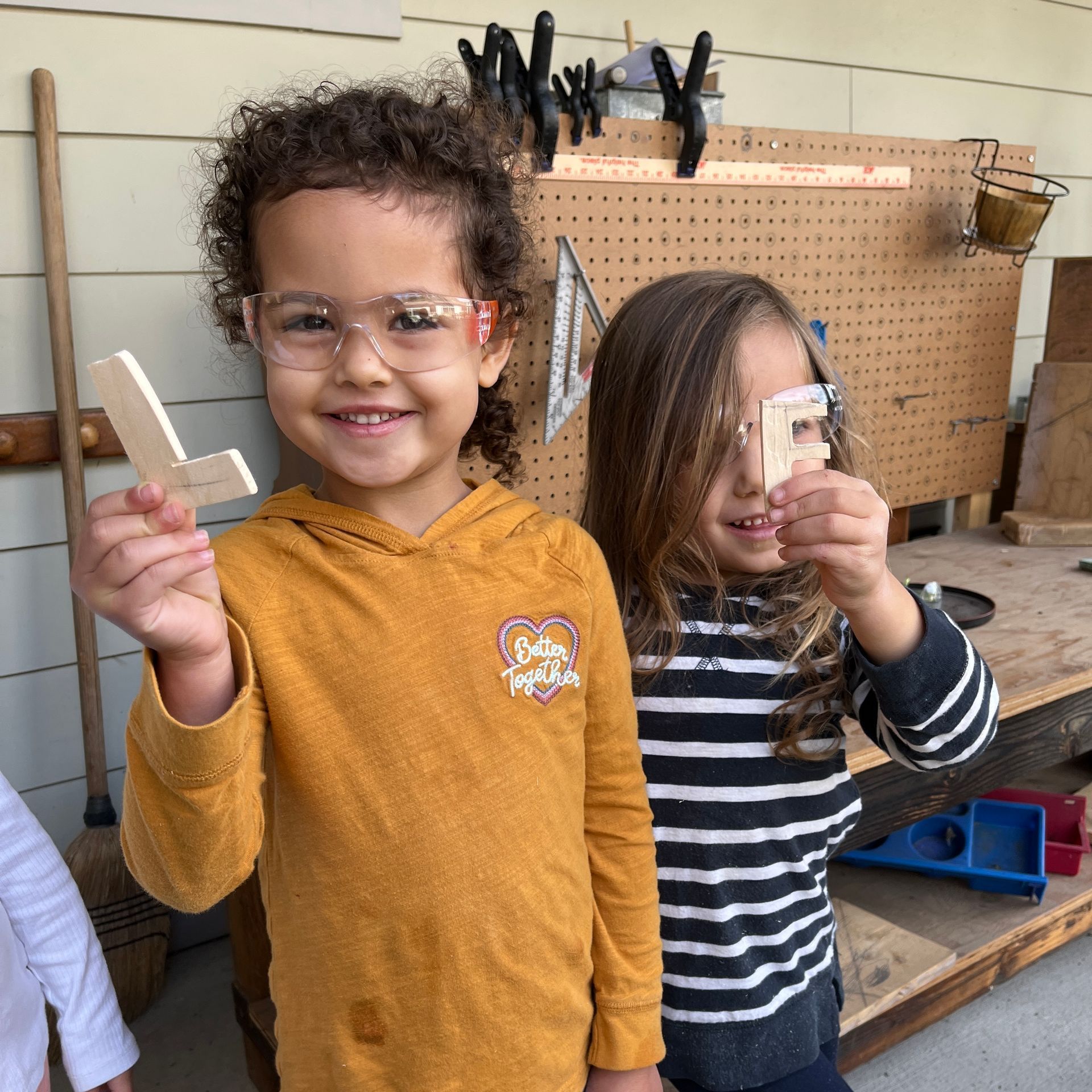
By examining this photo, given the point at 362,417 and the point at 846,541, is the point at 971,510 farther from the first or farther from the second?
the point at 362,417

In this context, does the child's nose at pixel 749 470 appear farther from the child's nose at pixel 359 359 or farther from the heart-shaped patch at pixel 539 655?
the child's nose at pixel 359 359

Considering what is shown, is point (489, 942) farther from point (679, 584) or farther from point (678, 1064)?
point (679, 584)

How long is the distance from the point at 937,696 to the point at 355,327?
26.9 inches

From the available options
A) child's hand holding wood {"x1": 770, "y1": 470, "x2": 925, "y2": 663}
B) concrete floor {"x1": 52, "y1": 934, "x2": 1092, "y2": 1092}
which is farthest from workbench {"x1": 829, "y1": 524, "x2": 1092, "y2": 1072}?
child's hand holding wood {"x1": 770, "y1": 470, "x2": 925, "y2": 663}

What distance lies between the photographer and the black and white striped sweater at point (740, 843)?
42.8 inches

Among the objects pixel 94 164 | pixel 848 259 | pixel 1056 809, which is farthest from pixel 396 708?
pixel 1056 809

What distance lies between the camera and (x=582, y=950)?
0.96 metres

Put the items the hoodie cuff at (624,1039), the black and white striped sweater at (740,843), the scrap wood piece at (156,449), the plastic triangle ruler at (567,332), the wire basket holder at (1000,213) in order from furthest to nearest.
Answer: the wire basket holder at (1000,213) < the plastic triangle ruler at (567,332) < the black and white striped sweater at (740,843) < the hoodie cuff at (624,1039) < the scrap wood piece at (156,449)

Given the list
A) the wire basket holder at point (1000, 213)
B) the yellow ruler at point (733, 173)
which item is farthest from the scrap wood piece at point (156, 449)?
the wire basket holder at point (1000, 213)

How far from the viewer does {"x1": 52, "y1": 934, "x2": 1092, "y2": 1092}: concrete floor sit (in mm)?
1748

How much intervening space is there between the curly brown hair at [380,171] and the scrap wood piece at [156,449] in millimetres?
283

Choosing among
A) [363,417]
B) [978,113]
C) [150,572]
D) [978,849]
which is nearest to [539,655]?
[363,417]

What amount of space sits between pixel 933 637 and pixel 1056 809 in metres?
1.56

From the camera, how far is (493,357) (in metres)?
1.00
